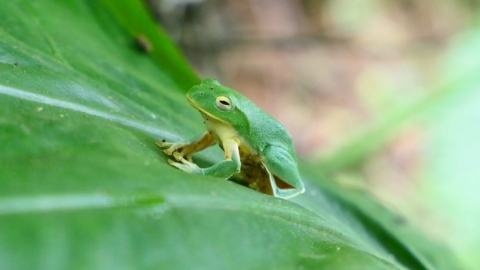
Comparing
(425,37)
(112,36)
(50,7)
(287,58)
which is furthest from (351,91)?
(50,7)

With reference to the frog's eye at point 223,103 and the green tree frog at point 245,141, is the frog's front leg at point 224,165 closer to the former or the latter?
the green tree frog at point 245,141

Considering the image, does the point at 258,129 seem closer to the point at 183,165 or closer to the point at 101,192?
the point at 183,165

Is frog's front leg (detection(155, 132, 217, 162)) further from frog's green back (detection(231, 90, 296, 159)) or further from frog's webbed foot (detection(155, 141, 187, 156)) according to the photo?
frog's green back (detection(231, 90, 296, 159))

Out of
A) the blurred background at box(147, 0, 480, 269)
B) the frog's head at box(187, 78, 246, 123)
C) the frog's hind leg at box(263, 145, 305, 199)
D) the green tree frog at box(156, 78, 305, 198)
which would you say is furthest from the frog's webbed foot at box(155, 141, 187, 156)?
the blurred background at box(147, 0, 480, 269)

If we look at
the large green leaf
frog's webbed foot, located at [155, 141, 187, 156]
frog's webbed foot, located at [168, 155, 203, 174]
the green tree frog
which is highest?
the green tree frog

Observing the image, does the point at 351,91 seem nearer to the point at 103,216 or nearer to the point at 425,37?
the point at 425,37

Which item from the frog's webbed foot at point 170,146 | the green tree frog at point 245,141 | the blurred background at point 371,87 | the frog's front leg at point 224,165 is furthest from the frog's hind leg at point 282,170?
the blurred background at point 371,87

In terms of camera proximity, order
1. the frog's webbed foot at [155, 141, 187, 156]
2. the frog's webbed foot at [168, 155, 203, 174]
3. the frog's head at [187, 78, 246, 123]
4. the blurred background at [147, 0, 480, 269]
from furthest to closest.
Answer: the blurred background at [147, 0, 480, 269]
the frog's head at [187, 78, 246, 123]
the frog's webbed foot at [155, 141, 187, 156]
the frog's webbed foot at [168, 155, 203, 174]

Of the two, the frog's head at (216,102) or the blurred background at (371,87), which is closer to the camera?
the frog's head at (216,102)
